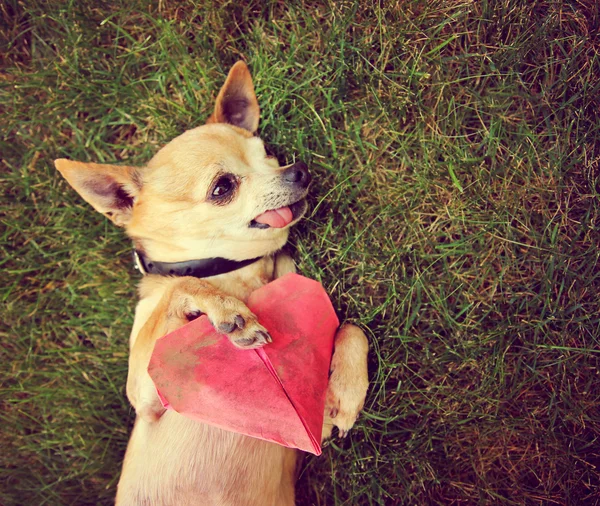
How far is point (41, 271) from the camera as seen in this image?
349 cm

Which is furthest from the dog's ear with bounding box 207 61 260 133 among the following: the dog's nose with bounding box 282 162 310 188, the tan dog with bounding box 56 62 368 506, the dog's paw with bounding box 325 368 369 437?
the dog's paw with bounding box 325 368 369 437

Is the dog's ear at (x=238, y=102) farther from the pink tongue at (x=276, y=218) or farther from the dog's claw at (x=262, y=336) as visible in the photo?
the dog's claw at (x=262, y=336)

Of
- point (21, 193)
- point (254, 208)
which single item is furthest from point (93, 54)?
point (254, 208)

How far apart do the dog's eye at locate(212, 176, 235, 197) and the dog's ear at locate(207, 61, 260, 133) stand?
562 mm

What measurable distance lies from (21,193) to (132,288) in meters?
1.09

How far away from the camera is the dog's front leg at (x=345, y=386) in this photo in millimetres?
2543

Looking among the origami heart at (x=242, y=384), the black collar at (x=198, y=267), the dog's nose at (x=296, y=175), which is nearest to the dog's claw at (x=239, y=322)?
the origami heart at (x=242, y=384)

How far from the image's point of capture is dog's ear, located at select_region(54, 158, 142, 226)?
2375mm

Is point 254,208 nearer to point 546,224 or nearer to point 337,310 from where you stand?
point 337,310

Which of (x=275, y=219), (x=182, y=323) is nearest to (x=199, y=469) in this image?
(x=182, y=323)

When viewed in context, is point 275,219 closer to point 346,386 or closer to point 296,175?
point 296,175

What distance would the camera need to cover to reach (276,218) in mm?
2588

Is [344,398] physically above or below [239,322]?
below

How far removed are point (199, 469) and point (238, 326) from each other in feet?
2.63
